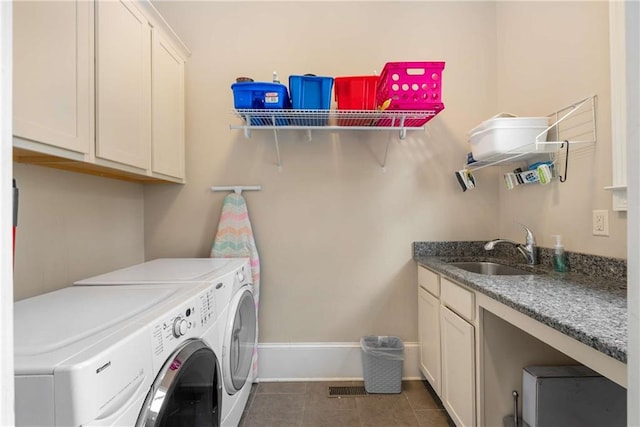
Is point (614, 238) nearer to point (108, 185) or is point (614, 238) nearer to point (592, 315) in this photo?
point (592, 315)

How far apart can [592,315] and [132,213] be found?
253cm

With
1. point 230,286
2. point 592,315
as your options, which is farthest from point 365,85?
point 592,315

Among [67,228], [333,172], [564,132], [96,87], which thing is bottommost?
[67,228]

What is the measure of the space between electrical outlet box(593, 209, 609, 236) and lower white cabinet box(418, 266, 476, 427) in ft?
2.30

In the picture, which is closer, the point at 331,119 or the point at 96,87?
the point at 96,87

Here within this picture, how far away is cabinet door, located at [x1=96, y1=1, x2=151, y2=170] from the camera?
1.33 meters

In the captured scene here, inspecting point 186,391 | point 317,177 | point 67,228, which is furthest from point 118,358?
point 317,177

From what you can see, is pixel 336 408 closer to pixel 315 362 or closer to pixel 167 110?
pixel 315 362

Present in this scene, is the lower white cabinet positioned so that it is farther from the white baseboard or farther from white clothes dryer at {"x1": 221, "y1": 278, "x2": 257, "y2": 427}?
white clothes dryer at {"x1": 221, "y1": 278, "x2": 257, "y2": 427}

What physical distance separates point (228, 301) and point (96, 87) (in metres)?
1.17

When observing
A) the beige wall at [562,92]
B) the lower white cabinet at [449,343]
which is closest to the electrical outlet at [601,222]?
the beige wall at [562,92]

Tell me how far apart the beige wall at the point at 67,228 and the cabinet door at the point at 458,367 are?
6.80 feet

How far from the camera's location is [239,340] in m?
1.61

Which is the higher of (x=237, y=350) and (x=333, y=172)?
(x=333, y=172)
